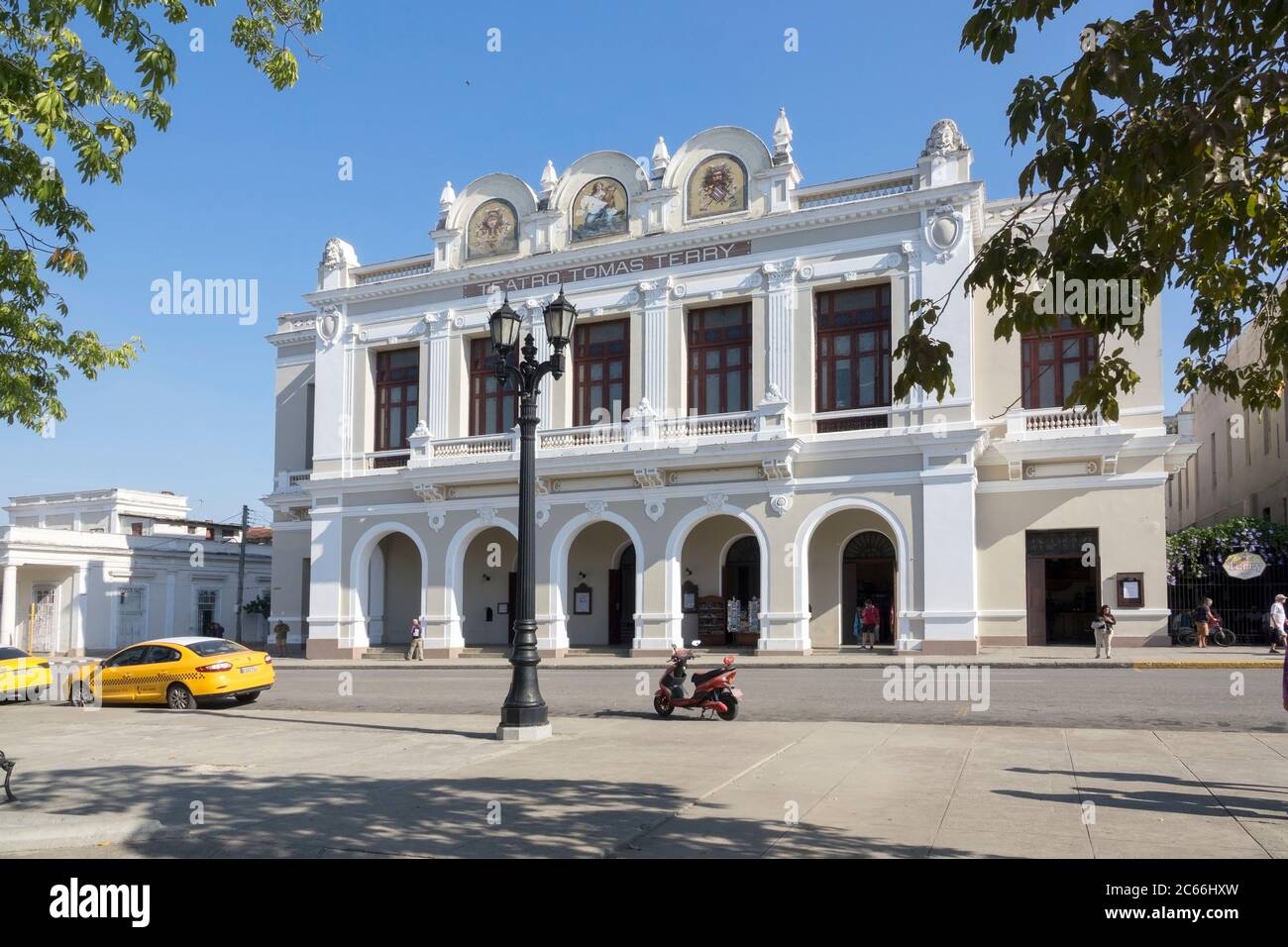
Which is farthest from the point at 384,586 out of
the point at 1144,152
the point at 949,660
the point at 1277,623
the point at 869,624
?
the point at 1144,152

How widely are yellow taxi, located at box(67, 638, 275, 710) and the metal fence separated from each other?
2138cm

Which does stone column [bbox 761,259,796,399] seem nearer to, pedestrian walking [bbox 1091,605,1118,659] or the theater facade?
the theater facade

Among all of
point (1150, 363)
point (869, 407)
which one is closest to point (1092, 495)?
point (1150, 363)

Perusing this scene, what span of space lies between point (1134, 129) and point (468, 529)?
27702mm

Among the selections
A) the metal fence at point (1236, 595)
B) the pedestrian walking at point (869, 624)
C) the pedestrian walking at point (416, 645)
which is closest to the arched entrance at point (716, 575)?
the pedestrian walking at point (869, 624)

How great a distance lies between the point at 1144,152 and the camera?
5.93 metres

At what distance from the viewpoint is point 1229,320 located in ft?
28.4

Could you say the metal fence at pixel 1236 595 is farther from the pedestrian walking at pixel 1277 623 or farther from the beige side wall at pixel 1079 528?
the pedestrian walking at pixel 1277 623

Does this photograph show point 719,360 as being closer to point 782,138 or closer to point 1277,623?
point 782,138

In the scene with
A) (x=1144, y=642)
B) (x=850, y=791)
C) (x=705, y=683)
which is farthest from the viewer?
(x=1144, y=642)

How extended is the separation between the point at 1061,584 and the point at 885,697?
12.1 meters

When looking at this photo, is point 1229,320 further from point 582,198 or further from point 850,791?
point 582,198

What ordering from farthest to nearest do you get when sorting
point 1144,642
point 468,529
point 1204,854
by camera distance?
point 468,529
point 1144,642
point 1204,854

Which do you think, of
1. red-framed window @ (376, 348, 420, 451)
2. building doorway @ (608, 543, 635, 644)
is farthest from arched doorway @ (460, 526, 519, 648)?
red-framed window @ (376, 348, 420, 451)
